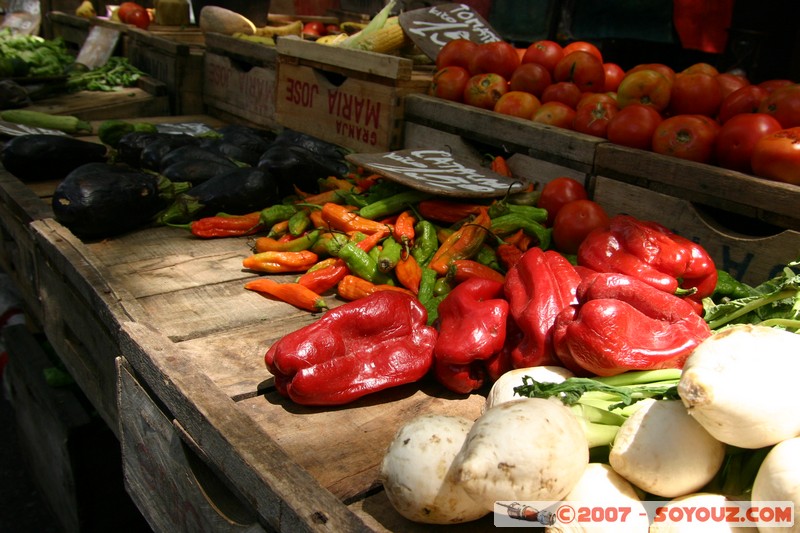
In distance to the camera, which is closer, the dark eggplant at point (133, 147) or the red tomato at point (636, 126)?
the red tomato at point (636, 126)

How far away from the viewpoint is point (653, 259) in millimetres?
2264

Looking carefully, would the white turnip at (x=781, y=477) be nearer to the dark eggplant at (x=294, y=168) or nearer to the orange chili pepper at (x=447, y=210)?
the orange chili pepper at (x=447, y=210)

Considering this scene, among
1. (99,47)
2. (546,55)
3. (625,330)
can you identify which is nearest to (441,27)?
(546,55)

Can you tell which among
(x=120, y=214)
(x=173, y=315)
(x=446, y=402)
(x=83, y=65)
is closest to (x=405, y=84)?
(x=120, y=214)

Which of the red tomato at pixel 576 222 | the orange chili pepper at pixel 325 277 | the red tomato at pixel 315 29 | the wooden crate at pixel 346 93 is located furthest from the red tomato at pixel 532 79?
the red tomato at pixel 315 29

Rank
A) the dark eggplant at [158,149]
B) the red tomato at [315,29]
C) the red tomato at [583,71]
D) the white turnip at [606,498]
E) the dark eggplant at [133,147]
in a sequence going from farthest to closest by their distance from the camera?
the red tomato at [315,29] → the dark eggplant at [133,147] → the dark eggplant at [158,149] → the red tomato at [583,71] → the white turnip at [606,498]

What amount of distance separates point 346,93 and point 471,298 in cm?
260

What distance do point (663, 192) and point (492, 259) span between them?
80 centimetres

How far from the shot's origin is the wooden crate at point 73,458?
3.62m

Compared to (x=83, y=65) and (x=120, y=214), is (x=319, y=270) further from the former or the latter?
(x=83, y=65)

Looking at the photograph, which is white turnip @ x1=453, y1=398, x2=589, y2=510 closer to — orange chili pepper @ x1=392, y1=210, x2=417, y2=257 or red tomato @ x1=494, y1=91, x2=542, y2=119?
orange chili pepper @ x1=392, y1=210, x2=417, y2=257

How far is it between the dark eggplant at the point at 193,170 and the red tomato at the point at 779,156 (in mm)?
2744

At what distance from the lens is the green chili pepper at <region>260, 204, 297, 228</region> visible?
3.59 meters

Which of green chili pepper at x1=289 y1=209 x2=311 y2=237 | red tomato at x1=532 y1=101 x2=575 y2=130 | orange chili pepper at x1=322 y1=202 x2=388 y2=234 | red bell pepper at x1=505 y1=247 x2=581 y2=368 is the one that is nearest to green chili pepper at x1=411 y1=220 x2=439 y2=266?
orange chili pepper at x1=322 y1=202 x2=388 y2=234
